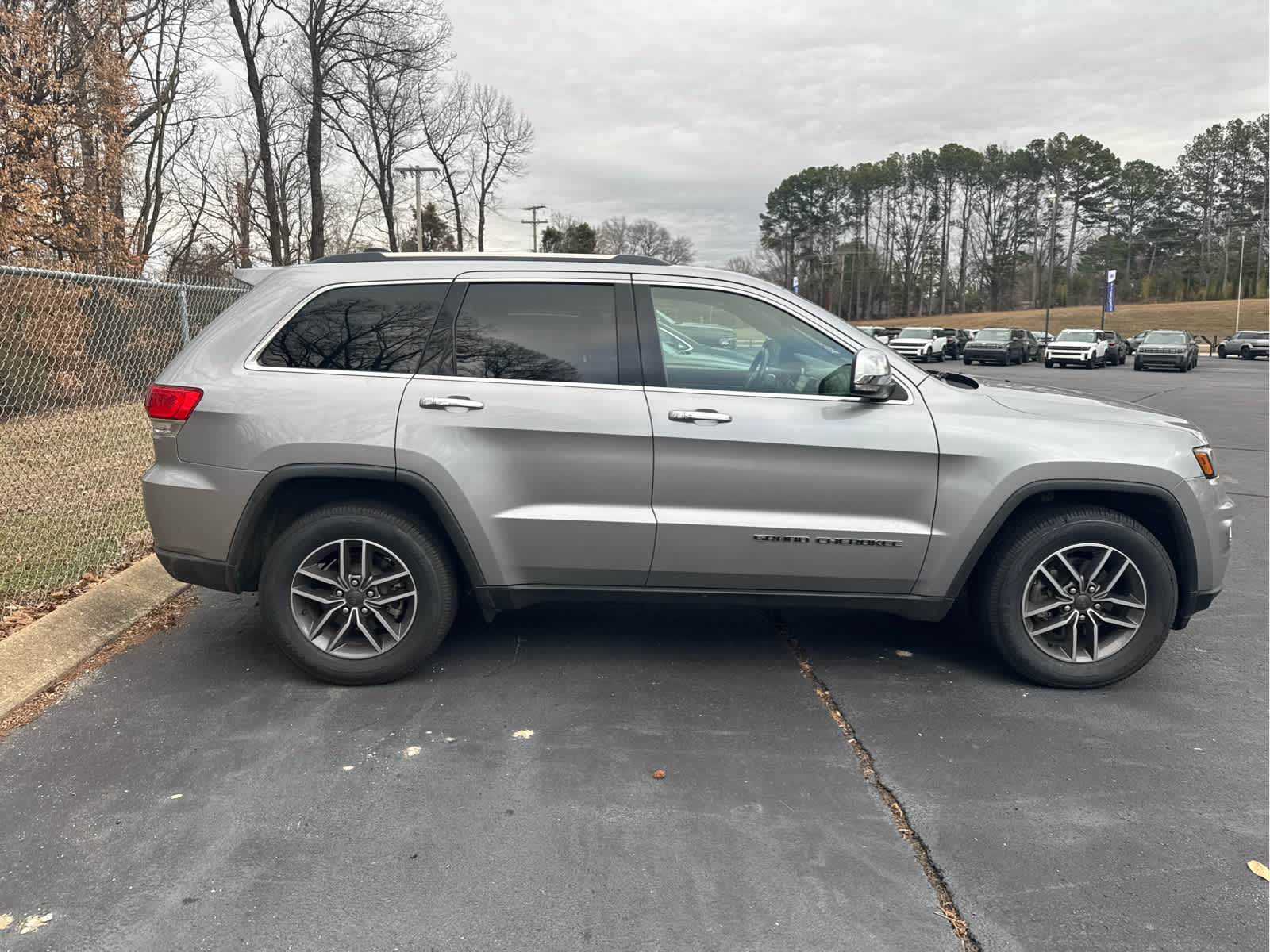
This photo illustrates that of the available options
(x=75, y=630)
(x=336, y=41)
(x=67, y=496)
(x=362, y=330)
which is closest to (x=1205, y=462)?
(x=362, y=330)

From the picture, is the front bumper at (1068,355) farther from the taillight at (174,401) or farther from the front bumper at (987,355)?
the taillight at (174,401)

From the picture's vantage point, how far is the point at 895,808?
293cm

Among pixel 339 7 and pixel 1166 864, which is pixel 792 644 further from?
pixel 339 7

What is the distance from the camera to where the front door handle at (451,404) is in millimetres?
3686

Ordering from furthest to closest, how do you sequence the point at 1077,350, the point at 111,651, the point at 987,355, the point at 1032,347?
the point at 1032,347 < the point at 987,355 < the point at 1077,350 < the point at 111,651

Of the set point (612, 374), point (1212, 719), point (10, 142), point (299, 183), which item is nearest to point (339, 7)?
point (10, 142)

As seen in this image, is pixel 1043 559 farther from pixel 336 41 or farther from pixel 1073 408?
pixel 336 41

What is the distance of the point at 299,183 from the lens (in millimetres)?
41688

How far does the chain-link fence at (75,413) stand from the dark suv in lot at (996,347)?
32453mm

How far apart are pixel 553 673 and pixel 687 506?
1024 millimetres

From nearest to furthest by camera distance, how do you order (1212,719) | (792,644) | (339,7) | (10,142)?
(1212,719) → (792,644) → (10,142) → (339,7)

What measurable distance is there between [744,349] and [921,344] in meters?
37.2

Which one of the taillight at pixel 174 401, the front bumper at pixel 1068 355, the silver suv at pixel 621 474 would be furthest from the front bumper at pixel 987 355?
the taillight at pixel 174 401

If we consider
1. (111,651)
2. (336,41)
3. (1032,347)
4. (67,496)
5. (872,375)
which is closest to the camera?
(872,375)
